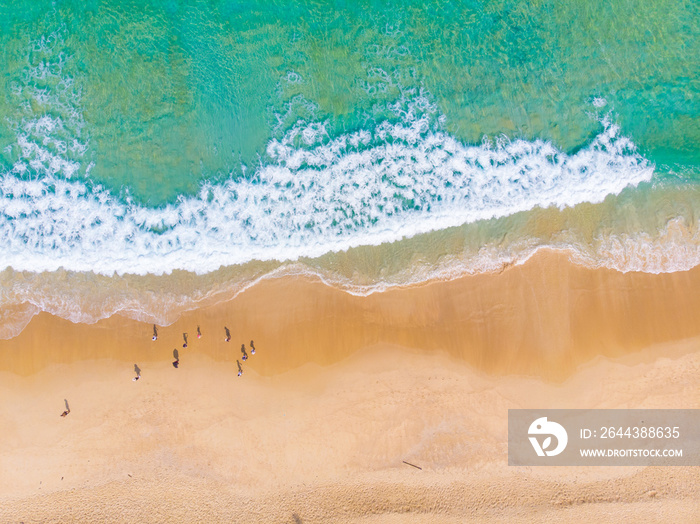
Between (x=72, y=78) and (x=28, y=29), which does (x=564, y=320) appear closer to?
(x=72, y=78)

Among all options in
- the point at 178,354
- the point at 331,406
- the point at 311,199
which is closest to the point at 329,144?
the point at 311,199

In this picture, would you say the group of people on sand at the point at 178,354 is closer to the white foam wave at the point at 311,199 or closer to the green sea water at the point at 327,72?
the white foam wave at the point at 311,199

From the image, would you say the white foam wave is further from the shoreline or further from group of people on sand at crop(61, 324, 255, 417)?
group of people on sand at crop(61, 324, 255, 417)
